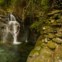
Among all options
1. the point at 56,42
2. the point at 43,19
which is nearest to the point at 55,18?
the point at 43,19

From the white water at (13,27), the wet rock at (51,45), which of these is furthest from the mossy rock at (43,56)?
the white water at (13,27)

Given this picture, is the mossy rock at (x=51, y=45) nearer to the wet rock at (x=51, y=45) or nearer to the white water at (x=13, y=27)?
the wet rock at (x=51, y=45)

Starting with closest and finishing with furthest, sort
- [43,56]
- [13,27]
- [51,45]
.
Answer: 1. [43,56]
2. [51,45]
3. [13,27]

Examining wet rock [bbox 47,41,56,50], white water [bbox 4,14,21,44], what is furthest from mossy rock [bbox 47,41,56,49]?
white water [bbox 4,14,21,44]

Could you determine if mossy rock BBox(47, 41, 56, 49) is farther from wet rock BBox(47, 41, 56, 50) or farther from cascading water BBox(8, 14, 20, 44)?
cascading water BBox(8, 14, 20, 44)

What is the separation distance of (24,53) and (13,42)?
255 cm

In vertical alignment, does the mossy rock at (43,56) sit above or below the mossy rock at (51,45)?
below

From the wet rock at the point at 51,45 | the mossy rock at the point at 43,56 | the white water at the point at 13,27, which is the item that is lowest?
the mossy rock at the point at 43,56

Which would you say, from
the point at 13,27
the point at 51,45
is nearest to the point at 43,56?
the point at 51,45

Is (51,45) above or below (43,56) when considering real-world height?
above

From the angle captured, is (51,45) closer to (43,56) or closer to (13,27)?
(43,56)

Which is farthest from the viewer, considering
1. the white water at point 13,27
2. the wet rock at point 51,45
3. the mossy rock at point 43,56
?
the white water at point 13,27

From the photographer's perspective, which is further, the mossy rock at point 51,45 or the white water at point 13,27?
the white water at point 13,27

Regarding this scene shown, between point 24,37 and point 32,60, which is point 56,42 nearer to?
point 32,60
